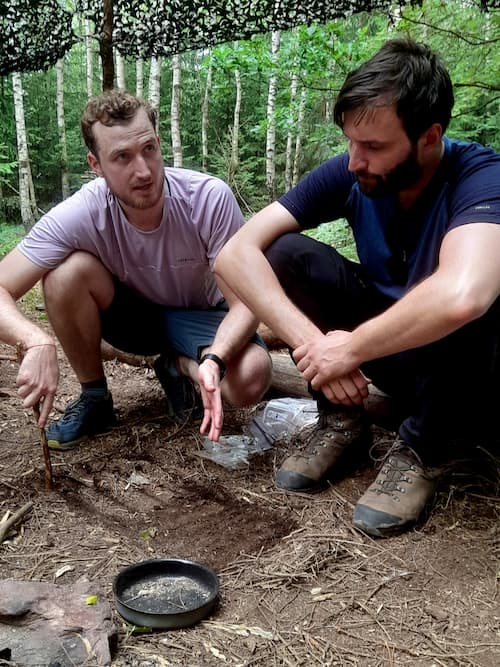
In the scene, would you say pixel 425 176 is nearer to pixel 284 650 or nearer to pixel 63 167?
pixel 284 650

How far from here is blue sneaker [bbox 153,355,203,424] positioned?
9.12 ft

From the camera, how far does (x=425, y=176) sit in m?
1.85

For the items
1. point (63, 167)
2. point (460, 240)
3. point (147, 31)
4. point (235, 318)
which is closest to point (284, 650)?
point (460, 240)

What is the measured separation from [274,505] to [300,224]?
1.06 meters

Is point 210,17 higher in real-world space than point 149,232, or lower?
higher

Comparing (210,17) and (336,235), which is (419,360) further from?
(336,235)

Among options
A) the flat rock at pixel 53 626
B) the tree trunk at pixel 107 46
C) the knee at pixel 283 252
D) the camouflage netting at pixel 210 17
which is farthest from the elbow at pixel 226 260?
the camouflage netting at pixel 210 17

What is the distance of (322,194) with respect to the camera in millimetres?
2117

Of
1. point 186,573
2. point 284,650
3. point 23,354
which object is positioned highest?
point 23,354

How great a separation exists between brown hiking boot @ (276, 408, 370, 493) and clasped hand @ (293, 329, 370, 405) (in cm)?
29

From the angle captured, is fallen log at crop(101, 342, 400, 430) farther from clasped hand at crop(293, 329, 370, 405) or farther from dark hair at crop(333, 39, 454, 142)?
dark hair at crop(333, 39, 454, 142)

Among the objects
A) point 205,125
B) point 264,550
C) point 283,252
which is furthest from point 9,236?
point 264,550

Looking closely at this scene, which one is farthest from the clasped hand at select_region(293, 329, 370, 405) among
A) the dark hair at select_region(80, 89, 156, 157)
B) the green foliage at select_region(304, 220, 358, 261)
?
the green foliage at select_region(304, 220, 358, 261)

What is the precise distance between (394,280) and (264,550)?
1.05 m
